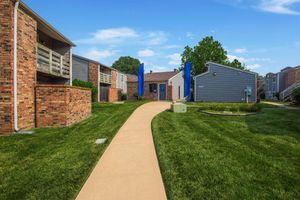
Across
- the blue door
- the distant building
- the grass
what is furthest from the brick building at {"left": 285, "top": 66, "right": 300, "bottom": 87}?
the grass

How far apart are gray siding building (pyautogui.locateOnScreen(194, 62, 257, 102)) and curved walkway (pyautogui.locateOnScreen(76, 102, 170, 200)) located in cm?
1999

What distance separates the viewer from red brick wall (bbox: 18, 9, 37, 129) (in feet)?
26.6

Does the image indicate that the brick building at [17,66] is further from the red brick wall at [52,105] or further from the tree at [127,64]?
the tree at [127,64]

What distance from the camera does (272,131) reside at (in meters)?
7.72

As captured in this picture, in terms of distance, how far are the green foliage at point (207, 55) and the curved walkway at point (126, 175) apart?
39.9 metres

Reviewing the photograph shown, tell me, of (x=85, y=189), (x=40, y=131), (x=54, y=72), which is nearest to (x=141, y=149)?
(x=85, y=189)

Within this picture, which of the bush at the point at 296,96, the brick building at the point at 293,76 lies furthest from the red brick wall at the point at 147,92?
the brick building at the point at 293,76

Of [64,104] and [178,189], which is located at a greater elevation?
[64,104]

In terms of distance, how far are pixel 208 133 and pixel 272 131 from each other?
2.46 m

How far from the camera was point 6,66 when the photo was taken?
7.56 metres

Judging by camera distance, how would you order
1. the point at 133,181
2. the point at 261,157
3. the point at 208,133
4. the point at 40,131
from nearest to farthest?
1. the point at 133,181
2. the point at 261,157
3. the point at 208,133
4. the point at 40,131

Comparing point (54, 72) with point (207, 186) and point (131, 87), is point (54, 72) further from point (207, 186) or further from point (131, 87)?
point (131, 87)

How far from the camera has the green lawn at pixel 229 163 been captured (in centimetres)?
326

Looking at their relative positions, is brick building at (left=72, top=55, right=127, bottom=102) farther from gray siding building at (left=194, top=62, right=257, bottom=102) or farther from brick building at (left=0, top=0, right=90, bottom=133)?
brick building at (left=0, top=0, right=90, bottom=133)
